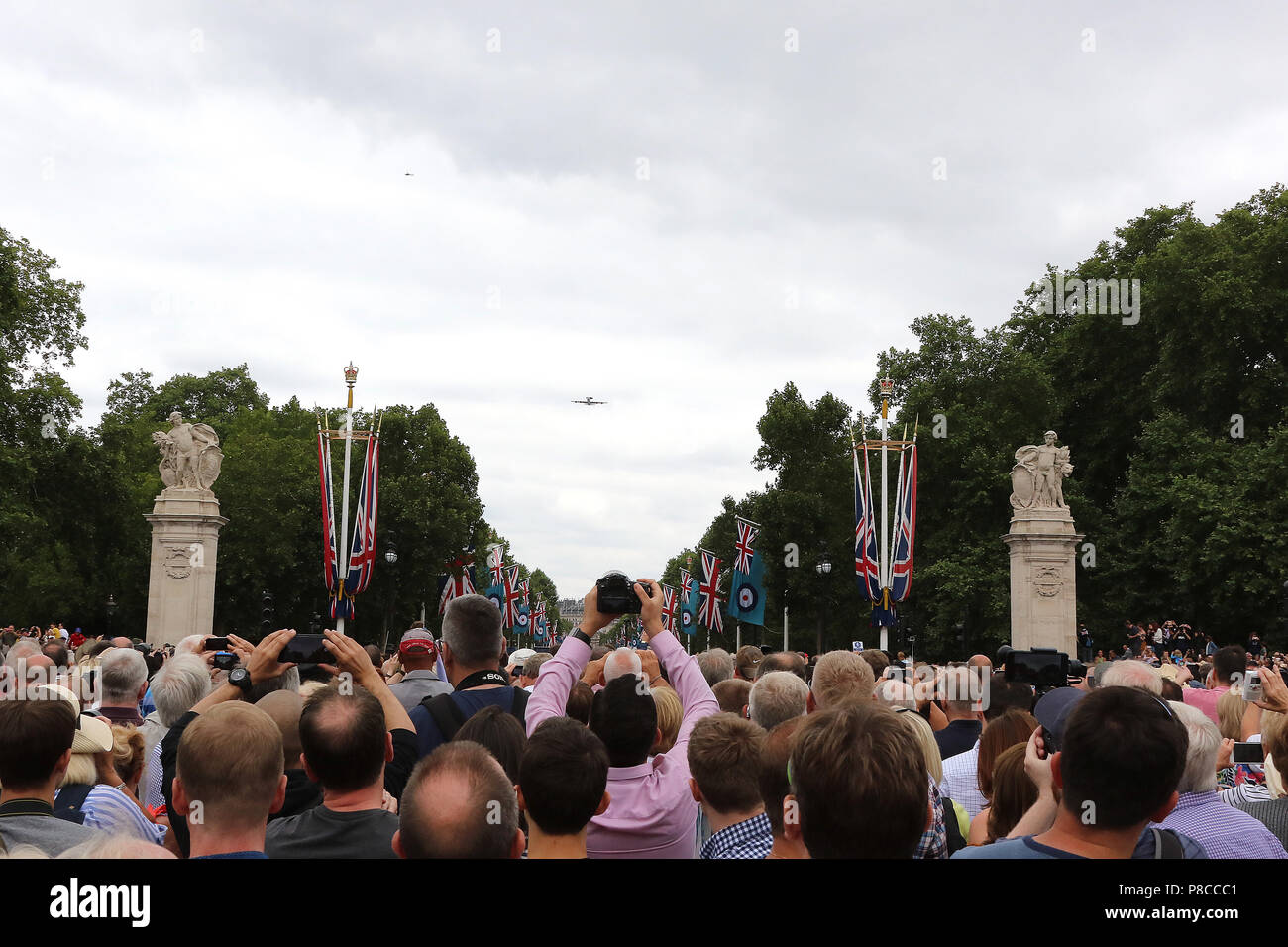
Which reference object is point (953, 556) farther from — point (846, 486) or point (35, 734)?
point (35, 734)

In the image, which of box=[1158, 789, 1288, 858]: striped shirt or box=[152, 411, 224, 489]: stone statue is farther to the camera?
box=[152, 411, 224, 489]: stone statue

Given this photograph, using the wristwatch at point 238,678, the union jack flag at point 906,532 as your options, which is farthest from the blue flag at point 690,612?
the wristwatch at point 238,678

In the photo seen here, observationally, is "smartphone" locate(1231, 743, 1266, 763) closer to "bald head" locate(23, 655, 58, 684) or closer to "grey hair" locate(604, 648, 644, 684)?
"grey hair" locate(604, 648, 644, 684)

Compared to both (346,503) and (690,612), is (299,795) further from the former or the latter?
(690,612)

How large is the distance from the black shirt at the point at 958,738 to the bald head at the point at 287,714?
3.76m

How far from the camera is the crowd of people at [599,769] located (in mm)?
3098

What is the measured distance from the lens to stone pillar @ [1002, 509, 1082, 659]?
29125 millimetres

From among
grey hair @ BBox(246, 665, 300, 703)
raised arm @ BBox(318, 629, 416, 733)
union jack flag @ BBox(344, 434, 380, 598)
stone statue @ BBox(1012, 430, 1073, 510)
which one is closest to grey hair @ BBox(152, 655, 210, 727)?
grey hair @ BBox(246, 665, 300, 703)

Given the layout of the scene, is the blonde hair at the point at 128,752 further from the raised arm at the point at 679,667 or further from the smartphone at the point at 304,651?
the raised arm at the point at 679,667

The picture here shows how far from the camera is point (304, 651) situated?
511cm

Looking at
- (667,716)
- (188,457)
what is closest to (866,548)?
(188,457)

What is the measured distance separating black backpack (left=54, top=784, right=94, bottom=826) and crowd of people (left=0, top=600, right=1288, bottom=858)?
0.01 metres
